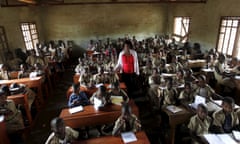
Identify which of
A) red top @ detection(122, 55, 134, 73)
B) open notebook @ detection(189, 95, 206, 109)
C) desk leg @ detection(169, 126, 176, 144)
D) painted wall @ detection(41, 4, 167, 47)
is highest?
painted wall @ detection(41, 4, 167, 47)

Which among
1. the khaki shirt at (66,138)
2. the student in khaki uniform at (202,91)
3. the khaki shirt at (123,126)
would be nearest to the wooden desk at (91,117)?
the khaki shirt at (66,138)

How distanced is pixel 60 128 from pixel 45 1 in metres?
7.74

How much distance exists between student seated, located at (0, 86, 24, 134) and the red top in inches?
123

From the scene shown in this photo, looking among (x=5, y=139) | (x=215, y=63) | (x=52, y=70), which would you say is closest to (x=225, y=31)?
(x=215, y=63)

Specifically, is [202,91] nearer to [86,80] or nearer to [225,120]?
[225,120]

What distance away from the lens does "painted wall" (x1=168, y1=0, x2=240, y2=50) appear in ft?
25.9

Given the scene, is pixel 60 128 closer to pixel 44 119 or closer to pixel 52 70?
pixel 44 119

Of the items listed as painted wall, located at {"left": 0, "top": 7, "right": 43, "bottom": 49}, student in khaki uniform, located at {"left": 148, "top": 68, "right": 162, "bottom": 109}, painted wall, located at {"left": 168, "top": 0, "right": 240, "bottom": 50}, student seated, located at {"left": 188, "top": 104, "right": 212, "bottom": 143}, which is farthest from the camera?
painted wall, located at {"left": 0, "top": 7, "right": 43, "bottom": 49}

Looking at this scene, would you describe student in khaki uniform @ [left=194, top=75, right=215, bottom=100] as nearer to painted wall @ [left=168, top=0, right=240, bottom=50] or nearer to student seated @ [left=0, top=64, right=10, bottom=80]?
painted wall @ [left=168, top=0, right=240, bottom=50]

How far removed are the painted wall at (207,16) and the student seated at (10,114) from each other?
8.44 m

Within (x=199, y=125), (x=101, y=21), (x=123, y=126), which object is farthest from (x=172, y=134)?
(x=101, y=21)

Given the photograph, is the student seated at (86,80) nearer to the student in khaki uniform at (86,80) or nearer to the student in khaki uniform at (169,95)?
the student in khaki uniform at (86,80)

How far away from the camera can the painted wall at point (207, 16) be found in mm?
7894

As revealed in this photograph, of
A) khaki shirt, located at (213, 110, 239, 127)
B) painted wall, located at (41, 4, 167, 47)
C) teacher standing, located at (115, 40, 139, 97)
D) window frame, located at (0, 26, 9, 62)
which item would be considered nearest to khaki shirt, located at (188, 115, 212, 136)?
khaki shirt, located at (213, 110, 239, 127)
